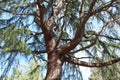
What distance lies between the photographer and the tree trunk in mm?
3270

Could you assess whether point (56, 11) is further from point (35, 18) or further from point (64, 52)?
point (64, 52)

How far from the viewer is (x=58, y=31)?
3760mm

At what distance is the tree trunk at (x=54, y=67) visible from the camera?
10.7 feet

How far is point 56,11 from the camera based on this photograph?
3754 millimetres

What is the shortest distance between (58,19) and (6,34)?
2.87 ft

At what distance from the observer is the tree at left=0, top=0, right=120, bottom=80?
3.12 metres

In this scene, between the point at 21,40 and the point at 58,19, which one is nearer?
the point at 21,40

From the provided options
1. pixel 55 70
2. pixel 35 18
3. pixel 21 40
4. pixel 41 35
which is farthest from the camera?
pixel 41 35

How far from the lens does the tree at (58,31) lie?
10.2 feet

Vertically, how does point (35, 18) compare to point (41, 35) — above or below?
above

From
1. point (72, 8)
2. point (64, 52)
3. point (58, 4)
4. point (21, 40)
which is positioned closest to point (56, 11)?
point (58, 4)

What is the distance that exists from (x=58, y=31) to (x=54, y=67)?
0.59 meters

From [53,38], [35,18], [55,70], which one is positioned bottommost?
[55,70]

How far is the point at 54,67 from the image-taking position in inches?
131
